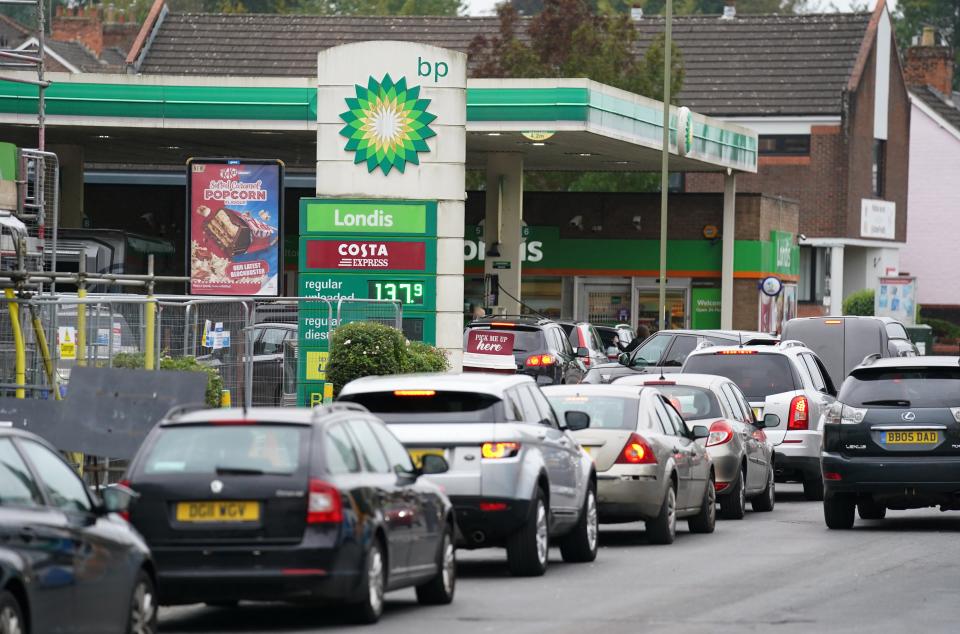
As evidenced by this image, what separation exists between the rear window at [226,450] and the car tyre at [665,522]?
660 centimetres

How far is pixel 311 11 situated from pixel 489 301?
58.1 metres

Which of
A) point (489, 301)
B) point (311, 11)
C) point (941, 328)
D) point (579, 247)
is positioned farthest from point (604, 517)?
point (311, 11)

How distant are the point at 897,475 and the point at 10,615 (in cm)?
1136

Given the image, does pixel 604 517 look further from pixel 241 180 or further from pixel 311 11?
pixel 311 11

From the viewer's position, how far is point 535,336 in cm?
2975

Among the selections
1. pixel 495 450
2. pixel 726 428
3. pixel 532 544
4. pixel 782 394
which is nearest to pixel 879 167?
pixel 782 394

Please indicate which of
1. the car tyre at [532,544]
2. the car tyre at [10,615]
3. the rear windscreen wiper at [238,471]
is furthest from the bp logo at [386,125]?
the car tyre at [10,615]

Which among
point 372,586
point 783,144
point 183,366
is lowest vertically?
point 372,586

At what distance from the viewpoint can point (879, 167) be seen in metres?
63.3

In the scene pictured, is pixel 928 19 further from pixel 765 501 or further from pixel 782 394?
pixel 765 501

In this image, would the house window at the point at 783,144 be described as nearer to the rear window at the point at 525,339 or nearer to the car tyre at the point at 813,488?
the rear window at the point at 525,339

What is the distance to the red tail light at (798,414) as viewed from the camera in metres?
22.8

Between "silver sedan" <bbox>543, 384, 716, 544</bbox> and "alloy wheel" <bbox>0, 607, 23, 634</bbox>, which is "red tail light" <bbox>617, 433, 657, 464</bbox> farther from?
"alloy wheel" <bbox>0, 607, 23, 634</bbox>

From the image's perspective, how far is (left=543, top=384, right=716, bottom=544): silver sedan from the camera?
16.8 metres
